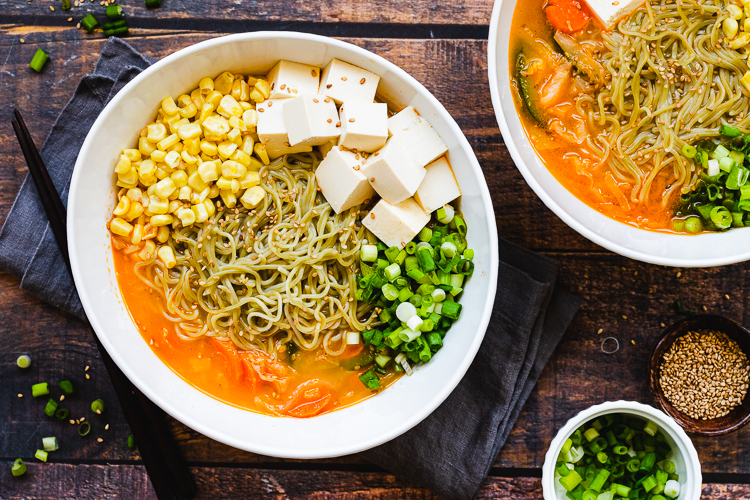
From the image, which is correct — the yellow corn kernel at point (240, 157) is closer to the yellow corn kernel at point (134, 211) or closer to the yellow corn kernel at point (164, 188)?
the yellow corn kernel at point (164, 188)

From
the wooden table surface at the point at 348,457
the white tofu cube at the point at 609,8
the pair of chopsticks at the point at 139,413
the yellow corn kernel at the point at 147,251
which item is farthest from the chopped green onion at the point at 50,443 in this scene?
the white tofu cube at the point at 609,8

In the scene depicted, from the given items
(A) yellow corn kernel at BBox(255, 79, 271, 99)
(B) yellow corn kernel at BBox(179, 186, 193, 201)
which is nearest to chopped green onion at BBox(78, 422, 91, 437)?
(B) yellow corn kernel at BBox(179, 186, 193, 201)

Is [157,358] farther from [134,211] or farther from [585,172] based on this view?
[585,172]

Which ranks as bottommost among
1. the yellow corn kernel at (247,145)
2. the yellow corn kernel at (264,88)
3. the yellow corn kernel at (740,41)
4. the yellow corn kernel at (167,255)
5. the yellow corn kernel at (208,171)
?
the yellow corn kernel at (167,255)

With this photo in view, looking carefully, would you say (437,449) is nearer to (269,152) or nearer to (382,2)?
(269,152)

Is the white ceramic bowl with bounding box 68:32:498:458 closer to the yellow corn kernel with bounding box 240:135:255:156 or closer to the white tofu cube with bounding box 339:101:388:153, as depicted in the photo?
the white tofu cube with bounding box 339:101:388:153
